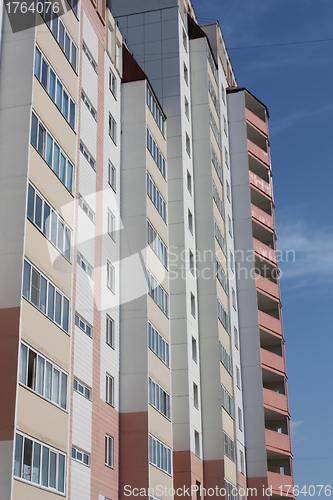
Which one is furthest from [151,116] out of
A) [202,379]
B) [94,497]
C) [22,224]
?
[94,497]

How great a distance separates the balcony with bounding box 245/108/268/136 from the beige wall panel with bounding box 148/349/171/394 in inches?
1340

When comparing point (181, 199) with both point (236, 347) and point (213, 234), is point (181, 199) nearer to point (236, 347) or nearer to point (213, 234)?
point (213, 234)

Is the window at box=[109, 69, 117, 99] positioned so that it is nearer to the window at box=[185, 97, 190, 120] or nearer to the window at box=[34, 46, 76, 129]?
the window at box=[34, 46, 76, 129]

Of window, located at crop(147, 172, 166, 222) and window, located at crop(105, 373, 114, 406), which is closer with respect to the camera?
window, located at crop(105, 373, 114, 406)

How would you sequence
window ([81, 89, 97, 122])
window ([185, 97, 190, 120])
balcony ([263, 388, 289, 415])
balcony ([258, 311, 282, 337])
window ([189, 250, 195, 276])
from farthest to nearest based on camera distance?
balcony ([258, 311, 282, 337]) < balcony ([263, 388, 289, 415]) < window ([185, 97, 190, 120]) < window ([189, 250, 195, 276]) < window ([81, 89, 97, 122])

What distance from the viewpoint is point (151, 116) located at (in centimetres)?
3812

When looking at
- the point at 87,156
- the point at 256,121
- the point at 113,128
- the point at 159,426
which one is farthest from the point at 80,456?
the point at 256,121

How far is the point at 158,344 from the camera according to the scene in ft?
110

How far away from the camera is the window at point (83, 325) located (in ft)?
88.1

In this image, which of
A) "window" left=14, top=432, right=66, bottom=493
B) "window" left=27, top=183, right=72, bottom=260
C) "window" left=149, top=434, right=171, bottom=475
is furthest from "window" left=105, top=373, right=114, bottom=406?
"window" left=27, top=183, right=72, bottom=260

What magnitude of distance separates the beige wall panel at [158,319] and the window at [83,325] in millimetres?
4921

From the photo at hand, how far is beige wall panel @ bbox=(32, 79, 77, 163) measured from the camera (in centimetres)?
2320

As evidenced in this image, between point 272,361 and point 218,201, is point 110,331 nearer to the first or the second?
point 218,201

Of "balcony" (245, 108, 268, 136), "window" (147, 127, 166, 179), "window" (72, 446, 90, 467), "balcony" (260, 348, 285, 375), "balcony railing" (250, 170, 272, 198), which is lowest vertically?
"window" (72, 446, 90, 467)
